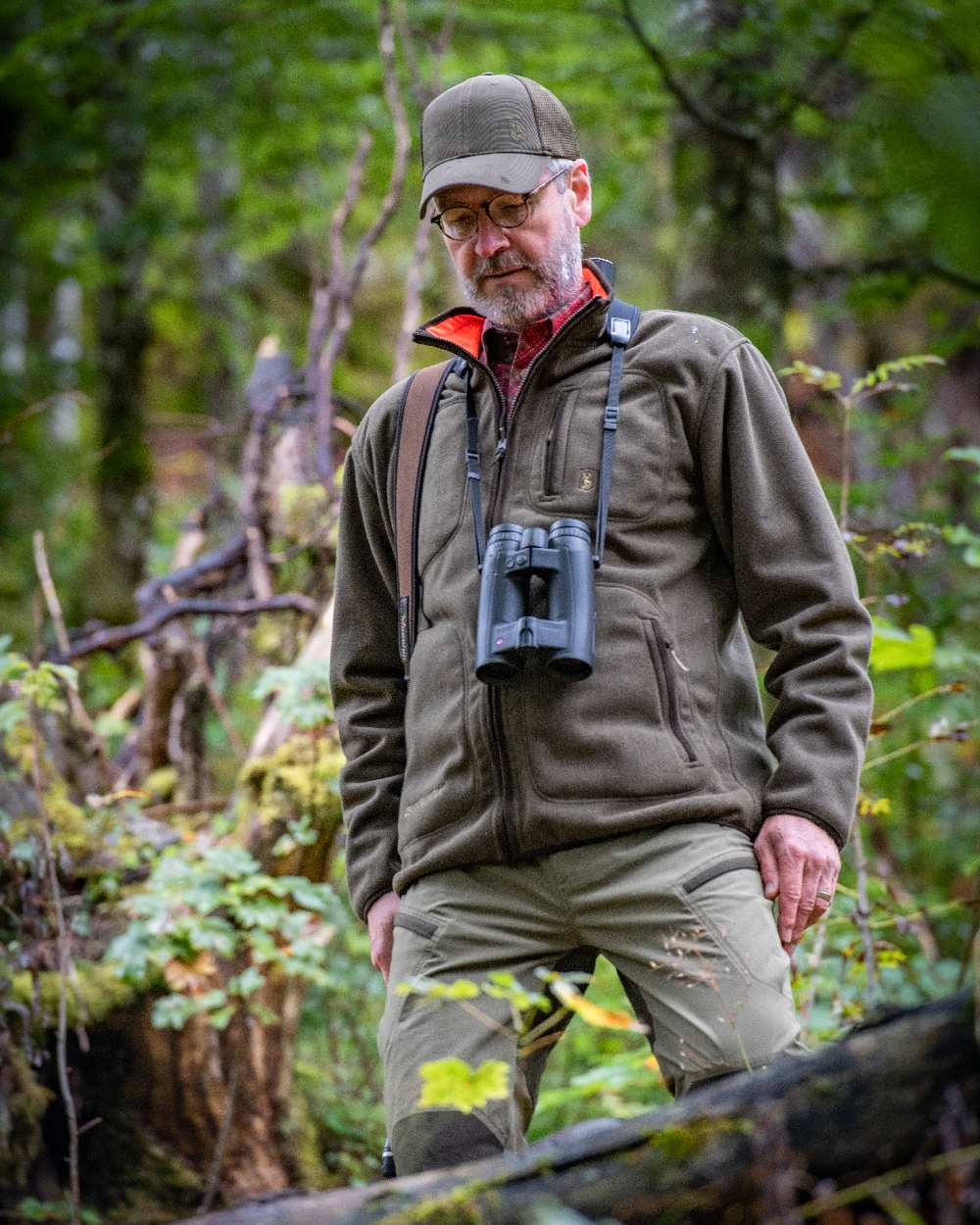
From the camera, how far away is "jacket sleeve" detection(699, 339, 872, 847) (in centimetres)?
255

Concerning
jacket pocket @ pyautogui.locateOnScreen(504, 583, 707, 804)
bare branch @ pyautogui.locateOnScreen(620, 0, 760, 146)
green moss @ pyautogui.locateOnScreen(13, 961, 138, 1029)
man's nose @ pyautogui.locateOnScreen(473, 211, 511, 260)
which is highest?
bare branch @ pyautogui.locateOnScreen(620, 0, 760, 146)

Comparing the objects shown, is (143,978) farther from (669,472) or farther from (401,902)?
(669,472)

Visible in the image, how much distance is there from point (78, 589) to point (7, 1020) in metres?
5.62

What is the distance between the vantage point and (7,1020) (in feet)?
13.8

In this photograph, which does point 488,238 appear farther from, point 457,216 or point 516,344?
point 516,344

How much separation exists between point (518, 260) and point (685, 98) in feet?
10.3

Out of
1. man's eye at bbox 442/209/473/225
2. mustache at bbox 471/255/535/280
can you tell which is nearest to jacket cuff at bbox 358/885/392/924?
mustache at bbox 471/255/535/280

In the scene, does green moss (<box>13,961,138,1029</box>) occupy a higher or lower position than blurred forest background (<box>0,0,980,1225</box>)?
lower

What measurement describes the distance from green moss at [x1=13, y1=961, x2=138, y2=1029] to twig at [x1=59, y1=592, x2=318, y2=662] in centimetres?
138

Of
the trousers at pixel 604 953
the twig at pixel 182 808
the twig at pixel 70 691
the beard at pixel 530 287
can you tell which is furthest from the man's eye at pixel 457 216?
the twig at pixel 182 808

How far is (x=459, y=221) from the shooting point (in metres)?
2.87

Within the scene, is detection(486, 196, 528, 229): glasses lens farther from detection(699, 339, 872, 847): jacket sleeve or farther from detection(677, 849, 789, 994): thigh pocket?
detection(677, 849, 789, 994): thigh pocket

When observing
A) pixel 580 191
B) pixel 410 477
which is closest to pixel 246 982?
pixel 410 477

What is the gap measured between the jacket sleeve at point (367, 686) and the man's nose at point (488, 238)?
63 cm
